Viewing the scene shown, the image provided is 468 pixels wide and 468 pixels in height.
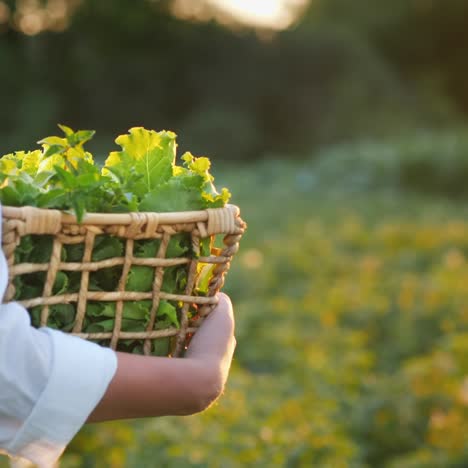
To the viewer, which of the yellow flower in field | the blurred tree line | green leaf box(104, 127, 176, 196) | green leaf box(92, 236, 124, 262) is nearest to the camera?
green leaf box(92, 236, 124, 262)

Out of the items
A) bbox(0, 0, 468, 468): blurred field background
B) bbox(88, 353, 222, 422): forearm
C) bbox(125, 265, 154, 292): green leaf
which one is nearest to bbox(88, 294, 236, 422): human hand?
bbox(88, 353, 222, 422): forearm

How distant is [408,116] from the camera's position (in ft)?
88.9

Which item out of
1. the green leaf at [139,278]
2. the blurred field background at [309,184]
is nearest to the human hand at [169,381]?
the green leaf at [139,278]

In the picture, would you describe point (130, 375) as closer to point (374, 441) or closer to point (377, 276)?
point (374, 441)

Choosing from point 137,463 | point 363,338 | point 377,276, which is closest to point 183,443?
point 137,463

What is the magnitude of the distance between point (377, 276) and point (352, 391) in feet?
9.03

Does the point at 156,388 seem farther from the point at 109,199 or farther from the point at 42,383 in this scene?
the point at 109,199

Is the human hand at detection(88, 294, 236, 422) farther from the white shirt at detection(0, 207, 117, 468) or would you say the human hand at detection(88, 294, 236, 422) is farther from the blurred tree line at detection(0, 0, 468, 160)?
the blurred tree line at detection(0, 0, 468, 160)

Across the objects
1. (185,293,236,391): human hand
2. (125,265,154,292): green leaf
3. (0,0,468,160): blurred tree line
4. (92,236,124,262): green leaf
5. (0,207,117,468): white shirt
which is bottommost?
(0,207,117,468): white shirt

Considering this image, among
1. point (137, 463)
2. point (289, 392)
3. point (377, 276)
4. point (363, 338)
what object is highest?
point (377, 276)

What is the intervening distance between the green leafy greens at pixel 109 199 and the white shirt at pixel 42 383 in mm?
74

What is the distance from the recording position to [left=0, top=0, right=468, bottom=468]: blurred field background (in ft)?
14.3

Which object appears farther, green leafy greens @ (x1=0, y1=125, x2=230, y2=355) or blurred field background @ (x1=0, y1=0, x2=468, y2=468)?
blurred field background @ (x1=0, y1=0, x2=468, y2=468)

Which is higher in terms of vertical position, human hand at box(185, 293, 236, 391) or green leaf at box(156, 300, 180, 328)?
green leaf at box(156, 300, 180, 328)
